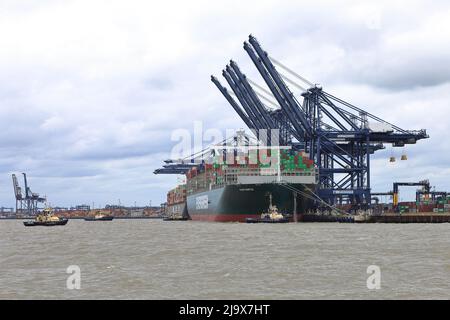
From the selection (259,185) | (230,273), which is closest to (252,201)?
(259,185)

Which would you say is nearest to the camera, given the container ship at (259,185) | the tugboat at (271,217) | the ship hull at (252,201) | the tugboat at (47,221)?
the tugboat at (271,217)

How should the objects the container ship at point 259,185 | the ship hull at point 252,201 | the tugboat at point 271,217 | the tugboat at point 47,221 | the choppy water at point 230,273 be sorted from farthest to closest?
the tugboat at point 47,221 < the container ship at point 259,185 < the ship hull at point 252,201 < the tugboat at point 271,217 < the choppy water at point 230,273

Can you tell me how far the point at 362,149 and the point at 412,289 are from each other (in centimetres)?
10395

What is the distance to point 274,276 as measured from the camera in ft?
99.3

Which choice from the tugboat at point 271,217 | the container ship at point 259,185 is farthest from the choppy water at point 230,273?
the container ship at point 259,185

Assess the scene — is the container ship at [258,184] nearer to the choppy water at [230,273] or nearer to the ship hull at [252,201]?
the ship hull at [252,201]

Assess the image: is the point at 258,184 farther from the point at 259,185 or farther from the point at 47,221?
the point at 47,221

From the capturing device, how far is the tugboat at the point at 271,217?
106406 mm

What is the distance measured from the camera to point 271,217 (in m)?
108
